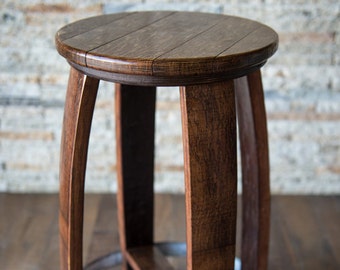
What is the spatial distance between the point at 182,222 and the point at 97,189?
353 millimetres

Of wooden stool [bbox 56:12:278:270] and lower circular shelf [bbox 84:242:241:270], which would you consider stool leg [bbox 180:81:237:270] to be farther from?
lower circular shelf [bbox 84:242:241:270]

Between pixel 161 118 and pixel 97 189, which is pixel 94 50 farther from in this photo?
pixel 97 189

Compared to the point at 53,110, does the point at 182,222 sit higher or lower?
lower

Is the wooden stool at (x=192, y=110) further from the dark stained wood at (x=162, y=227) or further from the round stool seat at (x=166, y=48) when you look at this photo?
the dark stained wood at (x=162, y=227)

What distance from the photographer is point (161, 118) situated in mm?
2078

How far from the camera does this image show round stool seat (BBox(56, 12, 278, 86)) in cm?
104

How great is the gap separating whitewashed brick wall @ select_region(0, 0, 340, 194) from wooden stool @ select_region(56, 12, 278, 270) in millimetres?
567

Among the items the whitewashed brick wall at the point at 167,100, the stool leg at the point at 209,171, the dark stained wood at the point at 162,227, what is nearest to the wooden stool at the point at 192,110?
the stool leg at the point at 209,171

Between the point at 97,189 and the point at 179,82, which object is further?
the point at 97,189

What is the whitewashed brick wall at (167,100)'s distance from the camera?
1956mm

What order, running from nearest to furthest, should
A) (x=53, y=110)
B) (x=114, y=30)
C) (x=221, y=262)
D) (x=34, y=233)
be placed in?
(x=221, y=262)
(x=114, y=30)
(x=34, y=233)
(x=53, y=110)

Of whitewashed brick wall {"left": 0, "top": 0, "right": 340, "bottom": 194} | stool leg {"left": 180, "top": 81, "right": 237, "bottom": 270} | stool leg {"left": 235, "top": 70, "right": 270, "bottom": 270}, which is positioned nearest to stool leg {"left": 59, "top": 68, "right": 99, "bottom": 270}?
stool leg {"left": 180, "top": 81, "right": 237, "bottom": 270}

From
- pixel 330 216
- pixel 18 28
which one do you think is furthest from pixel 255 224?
pixel 18 28

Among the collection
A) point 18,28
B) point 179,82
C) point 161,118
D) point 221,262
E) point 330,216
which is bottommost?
point 330,216
